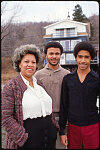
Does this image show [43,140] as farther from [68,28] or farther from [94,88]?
[68,28]

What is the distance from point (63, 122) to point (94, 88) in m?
0.61

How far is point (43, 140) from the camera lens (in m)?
1.52

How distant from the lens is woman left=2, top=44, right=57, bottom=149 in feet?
4.45

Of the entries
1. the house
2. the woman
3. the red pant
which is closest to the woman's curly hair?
the woman

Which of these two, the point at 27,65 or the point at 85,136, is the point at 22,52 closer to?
the point at 27,65

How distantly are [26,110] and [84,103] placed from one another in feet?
2.17

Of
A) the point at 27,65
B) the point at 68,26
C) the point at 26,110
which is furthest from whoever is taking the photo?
the point at 68,26

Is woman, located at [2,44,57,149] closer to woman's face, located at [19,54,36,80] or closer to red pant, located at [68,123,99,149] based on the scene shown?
woman's face, located at [19,54,36,80]

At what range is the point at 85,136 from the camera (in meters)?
1.63

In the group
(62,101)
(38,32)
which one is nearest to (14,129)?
(62,101)

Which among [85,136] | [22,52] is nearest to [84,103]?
[85,136]

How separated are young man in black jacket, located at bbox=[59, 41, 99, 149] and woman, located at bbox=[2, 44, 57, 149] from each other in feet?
0.91

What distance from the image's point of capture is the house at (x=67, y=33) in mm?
16672

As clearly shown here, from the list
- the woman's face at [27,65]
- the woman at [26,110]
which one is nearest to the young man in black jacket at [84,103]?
the woman at [26,110]
